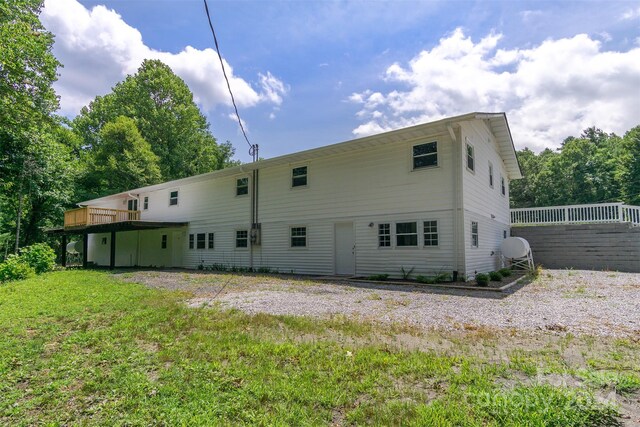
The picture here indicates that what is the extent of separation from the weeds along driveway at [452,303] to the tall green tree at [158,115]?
24.5 metres

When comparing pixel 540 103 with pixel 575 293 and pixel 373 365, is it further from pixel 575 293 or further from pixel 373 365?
pixel 373 365

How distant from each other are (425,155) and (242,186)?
8567 millimetres

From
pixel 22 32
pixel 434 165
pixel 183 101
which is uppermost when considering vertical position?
pixel 183 101

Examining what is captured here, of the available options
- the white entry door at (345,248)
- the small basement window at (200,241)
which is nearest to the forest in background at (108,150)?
the small basement window at (200,241)

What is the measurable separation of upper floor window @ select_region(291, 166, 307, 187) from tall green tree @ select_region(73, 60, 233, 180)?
2159cm

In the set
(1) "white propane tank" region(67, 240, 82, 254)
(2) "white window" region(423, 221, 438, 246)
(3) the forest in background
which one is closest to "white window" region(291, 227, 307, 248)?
(2) "white window" region(423, 221, 438, 246)

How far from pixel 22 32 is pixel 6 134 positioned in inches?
318

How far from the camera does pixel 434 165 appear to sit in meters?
10.3

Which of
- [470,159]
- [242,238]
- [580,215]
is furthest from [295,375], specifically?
[580,215]

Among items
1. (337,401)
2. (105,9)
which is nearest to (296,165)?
(105,9)

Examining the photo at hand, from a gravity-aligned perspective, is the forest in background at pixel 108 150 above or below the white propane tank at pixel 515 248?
above

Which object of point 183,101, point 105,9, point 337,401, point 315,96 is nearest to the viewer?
point 337,401

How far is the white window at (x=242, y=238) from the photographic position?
15.1 metres

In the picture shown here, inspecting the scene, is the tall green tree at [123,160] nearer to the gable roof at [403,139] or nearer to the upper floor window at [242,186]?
the gable roof at [403,139]
